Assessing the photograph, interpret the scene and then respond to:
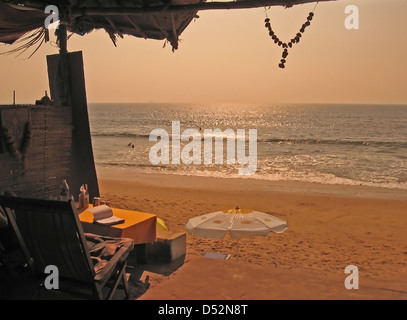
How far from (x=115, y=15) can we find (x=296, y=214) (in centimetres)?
752

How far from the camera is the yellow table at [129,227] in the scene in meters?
4.57

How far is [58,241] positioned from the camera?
3.24 meters

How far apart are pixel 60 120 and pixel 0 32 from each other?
1.44m

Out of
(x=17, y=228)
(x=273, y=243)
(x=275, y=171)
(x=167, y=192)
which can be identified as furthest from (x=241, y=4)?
(x=275, y=171)

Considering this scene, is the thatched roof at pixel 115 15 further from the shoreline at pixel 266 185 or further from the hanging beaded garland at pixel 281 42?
the shoreline at pixel 266 185

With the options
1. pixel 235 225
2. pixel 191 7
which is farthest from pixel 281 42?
pixel 235 225

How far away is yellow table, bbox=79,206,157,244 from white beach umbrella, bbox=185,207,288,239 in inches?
25.9

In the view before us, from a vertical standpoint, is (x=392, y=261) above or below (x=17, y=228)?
below

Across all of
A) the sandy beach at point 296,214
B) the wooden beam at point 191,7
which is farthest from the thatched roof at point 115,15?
the sandy beach at point 296,214

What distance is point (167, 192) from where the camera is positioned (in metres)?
14.4

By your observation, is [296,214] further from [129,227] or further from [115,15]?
[115,15]

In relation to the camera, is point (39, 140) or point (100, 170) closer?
point (39, 140)

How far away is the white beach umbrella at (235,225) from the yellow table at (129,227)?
657 mm
